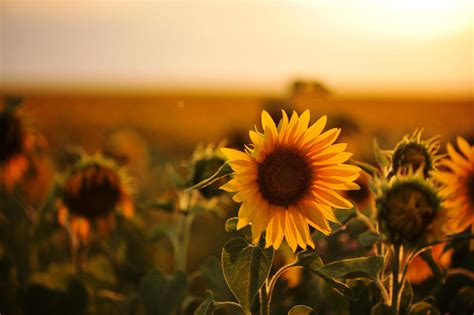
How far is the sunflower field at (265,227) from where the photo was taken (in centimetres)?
166

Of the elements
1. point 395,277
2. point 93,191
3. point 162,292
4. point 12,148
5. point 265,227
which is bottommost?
point 162,292

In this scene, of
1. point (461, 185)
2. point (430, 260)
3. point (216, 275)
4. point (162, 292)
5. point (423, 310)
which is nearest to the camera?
point (423, 310)

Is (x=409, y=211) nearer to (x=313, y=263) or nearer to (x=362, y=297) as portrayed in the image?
(x=313, y=263)

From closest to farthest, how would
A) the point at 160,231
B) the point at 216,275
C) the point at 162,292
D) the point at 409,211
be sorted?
the point at 409,211, the point at 162,292, the point at 216,275, the point at 160,231

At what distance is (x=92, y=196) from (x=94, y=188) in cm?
5

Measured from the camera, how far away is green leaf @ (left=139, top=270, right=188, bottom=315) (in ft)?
7.27

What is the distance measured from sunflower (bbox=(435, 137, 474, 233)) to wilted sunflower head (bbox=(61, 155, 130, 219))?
139 centimetres

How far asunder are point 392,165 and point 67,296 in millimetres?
1384

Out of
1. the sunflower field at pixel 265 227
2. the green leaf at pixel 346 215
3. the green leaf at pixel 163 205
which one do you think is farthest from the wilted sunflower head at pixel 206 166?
the green leaf at pixel 346 215

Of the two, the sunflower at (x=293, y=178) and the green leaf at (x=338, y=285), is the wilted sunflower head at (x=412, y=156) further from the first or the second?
the green leaf at (x=338, y=285)

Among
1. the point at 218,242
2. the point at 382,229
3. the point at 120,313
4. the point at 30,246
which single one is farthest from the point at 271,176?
the point at 218,242

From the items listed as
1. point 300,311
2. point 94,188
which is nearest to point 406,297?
point 300,311

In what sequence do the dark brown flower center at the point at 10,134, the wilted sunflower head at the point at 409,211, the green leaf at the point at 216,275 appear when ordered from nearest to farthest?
1. the wilted sunflower head at the point at 409,211
2. the green leaf at the point at 216,275
3. the dark brown flower center at the point at 10,134

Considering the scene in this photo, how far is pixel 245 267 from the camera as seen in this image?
1646 millimetres
